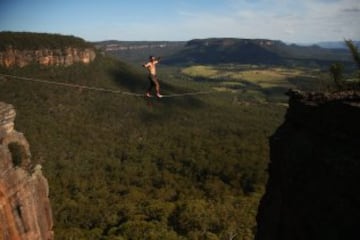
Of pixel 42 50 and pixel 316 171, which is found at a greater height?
pixel 42 50

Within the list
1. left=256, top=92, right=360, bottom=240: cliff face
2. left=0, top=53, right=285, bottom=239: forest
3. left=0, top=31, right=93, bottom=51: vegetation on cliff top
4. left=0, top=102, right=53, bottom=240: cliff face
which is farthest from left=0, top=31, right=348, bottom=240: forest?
left=0, top=31, right=93, bottom=51: vegetation on cliff top

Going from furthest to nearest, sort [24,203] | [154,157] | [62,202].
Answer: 1. [154,157]
2. [62,202]
3. [24,203]

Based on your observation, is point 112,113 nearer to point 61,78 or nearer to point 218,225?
point 61,78

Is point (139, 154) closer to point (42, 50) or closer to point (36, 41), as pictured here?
point (42, 50)

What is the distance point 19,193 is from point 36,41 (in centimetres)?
8970

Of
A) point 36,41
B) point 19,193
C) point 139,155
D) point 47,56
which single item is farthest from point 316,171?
point 36,41

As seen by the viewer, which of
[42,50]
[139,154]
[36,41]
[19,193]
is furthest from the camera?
[36,41]

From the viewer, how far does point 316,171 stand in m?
12.9

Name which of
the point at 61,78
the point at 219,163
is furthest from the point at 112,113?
the point at 219,163

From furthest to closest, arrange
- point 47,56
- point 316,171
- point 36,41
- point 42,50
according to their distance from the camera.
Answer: point 47,56 < point 36,41 < point 42,50 < point 316,171

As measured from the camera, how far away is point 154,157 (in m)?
85.2

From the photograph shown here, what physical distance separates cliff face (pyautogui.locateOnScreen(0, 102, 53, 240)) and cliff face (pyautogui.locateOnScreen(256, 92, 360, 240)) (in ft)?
50.4

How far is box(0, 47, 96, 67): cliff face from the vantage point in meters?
102

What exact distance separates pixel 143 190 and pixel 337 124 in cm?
5681
